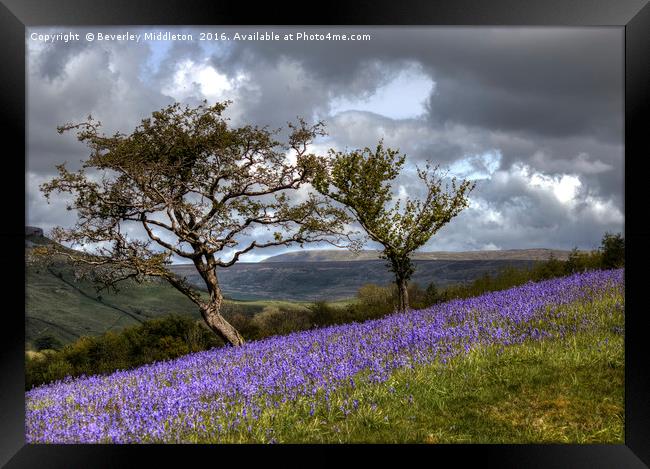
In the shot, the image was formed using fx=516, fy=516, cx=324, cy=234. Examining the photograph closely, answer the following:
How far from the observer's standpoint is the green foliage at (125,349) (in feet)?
40.0

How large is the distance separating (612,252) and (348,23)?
10.3 metres

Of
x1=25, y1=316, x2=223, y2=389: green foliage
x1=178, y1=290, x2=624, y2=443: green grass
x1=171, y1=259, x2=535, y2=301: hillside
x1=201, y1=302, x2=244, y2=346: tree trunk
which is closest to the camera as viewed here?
x1=178, y1=290, x2=624, y2=443: green grass

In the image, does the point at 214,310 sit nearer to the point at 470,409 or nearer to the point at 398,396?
the point at 398,396

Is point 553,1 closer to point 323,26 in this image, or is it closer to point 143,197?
point 323,26

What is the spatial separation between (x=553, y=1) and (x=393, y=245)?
732 centimetres

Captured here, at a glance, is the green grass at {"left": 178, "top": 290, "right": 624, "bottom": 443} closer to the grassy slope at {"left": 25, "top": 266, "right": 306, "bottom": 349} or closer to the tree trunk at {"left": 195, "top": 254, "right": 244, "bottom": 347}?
the tree trunk at {"left": 195, "top": 254, "right": 244, "bottom": 347}

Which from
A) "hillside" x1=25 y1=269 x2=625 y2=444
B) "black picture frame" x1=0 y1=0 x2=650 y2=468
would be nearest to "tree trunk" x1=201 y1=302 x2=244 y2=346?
"hillside" x1=25 y1=269 x2=625 y2=444

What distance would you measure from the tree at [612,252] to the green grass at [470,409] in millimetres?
7320

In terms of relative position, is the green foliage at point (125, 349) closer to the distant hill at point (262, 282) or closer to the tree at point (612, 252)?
the distant hill at point (262, 282)

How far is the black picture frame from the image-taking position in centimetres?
588

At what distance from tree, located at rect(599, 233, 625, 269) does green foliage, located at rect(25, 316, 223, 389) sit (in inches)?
406

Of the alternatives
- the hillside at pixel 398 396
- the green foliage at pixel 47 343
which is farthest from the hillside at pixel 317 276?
the hillside at pixel 398 396

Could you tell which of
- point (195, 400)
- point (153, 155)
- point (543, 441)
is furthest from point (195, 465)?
point (153, 155)

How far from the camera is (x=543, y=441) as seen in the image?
5.50 metres
